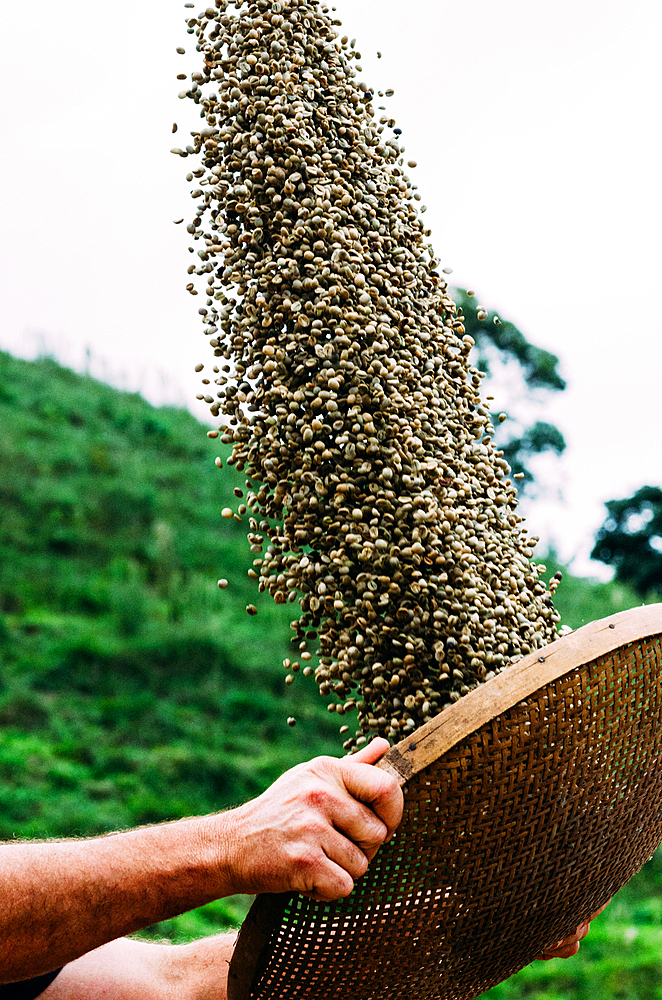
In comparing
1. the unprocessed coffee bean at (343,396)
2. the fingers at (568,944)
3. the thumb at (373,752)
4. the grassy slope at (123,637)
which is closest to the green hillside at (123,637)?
the grassy slope at (123,637)

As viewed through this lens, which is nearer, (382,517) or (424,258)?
(382,517)

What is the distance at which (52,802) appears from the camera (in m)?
6.45

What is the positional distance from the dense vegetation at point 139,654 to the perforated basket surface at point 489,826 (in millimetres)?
4276

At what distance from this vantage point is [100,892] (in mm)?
1495

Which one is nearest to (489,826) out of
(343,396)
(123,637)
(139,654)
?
(343,396)

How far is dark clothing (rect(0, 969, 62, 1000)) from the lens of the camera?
203 centimetres

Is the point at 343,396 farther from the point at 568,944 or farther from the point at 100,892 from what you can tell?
the point at 568,944

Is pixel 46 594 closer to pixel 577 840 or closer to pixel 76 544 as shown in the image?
pixel 76 544

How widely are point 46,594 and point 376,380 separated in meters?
7.52

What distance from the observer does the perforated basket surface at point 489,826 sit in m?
1.40

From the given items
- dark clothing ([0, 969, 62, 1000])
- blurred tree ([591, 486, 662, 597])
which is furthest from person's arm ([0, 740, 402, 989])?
blurred tree ([591, 486, 662, 597])

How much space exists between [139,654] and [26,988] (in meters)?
6.27

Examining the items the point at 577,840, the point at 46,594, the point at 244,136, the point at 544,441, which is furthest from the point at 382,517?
the point at 544,441

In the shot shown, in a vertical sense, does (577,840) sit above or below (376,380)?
below
